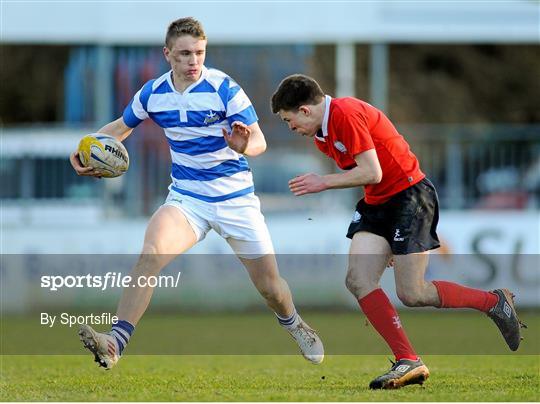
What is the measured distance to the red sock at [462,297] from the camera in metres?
8.26

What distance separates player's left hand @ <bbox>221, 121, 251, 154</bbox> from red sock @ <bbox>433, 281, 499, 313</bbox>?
158 centimetres

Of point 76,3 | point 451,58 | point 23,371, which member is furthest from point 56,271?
point 451,58

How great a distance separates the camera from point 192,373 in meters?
9.27

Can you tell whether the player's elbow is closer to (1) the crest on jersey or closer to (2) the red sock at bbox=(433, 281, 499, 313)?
(2) the red sock at bbox=(433, 281, 499, 313)

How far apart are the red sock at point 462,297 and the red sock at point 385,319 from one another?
351mm

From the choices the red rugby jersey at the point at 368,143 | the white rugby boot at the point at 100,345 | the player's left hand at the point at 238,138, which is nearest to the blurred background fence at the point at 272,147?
the red rugby jersey at the point at 368,143

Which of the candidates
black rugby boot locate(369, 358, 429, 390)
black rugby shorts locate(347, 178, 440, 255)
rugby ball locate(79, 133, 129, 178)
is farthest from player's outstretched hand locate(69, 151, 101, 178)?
black rugby boot locate(369, 358, 429, 390)

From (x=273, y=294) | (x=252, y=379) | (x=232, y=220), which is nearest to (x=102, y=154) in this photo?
(x=232, y=220)

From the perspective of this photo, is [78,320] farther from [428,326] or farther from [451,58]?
[451,58]

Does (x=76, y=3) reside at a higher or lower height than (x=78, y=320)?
higher

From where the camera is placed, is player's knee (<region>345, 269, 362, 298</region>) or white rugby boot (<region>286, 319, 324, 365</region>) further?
white rugby boot (<region>286, 319, 324, 365</region>)

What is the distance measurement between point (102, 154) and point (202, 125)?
0.69 meters

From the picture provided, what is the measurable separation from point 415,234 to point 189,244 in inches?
56.7

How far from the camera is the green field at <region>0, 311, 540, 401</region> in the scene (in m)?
7.78
